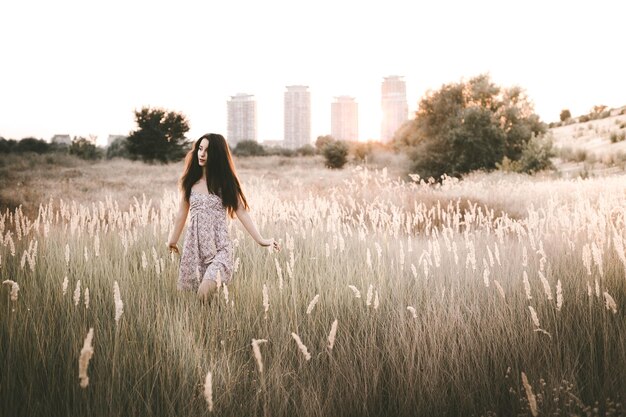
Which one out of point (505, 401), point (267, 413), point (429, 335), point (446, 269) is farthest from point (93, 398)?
point (446, 269)

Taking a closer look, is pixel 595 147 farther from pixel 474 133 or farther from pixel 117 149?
pixel 117 149

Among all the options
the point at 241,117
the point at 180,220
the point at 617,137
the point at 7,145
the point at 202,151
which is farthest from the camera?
the point at 241,117

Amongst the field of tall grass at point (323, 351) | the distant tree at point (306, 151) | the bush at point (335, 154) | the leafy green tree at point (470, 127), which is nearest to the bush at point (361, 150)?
the bush at point (335, 154)

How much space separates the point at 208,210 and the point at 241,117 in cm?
6874

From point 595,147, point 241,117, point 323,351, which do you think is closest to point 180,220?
point 323,351

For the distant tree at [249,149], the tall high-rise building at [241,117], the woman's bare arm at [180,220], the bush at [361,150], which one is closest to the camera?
the woman's bare arm at [180,220]

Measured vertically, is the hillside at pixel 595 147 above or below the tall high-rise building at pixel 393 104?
below

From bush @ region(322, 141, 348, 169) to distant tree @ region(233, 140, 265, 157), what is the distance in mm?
14538

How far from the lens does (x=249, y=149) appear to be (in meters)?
48.5

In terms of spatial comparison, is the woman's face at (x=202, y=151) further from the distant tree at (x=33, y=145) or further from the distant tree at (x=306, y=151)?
the distant tree at (x=306, y=151)

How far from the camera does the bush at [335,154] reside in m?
33.7

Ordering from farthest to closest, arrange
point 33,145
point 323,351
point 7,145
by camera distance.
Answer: point 33,145 < point 7,145 < point 323,351

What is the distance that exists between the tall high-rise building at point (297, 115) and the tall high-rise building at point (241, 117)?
911cm

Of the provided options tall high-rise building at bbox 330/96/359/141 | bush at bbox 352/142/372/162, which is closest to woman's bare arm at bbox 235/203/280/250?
bush at bbox 352/142/372/162
